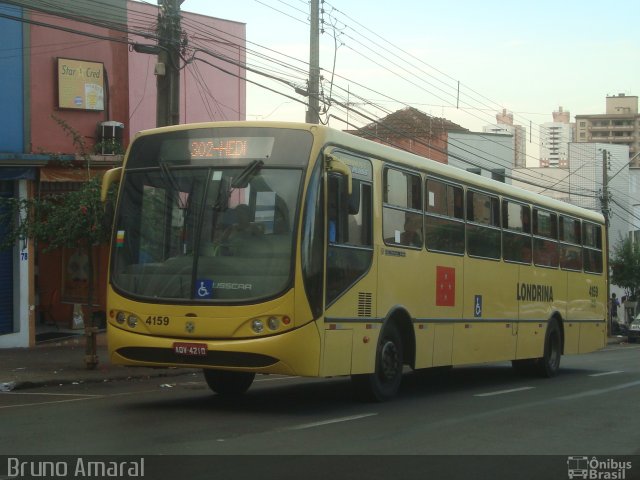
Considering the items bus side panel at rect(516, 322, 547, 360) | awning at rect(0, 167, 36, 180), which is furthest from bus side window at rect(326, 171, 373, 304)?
awning at rect(0, 167, 36, 180)

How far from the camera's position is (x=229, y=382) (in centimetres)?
1210

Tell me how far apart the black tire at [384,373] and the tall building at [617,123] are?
515ft

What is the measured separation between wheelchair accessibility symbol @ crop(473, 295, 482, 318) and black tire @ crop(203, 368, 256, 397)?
13.0ft

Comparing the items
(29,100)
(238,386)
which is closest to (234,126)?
(238,386)

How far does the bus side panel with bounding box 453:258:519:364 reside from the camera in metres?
13.9

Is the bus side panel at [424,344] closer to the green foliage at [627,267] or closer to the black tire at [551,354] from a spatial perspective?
the black tire at [551,354]

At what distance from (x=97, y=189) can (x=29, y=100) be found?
5984 mm

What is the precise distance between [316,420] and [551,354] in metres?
9.17

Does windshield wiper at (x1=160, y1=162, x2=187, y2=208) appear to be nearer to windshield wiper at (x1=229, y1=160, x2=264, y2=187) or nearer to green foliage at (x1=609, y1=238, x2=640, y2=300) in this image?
windshield wiper at (x1=229, y1=160, x2=264, y2=187)

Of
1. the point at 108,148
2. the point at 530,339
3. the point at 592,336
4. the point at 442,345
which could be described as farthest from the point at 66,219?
the point at 592,336

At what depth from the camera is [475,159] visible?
52.5 metres

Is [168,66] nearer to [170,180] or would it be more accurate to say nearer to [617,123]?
[170,180]

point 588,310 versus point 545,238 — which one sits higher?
point 545,238
